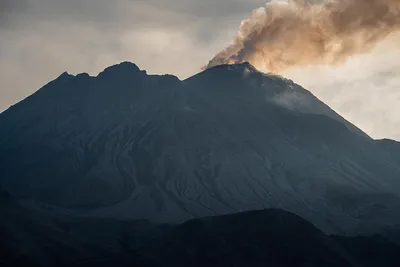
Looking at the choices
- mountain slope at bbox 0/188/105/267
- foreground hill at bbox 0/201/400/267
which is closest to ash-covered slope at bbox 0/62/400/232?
foreground hill at bbox 0/201/400/267

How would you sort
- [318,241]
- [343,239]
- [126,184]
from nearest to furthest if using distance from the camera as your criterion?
[318,241], [343,239], [126,184]

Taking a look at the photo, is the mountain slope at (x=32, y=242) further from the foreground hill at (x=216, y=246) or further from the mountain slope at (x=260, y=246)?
the mountain slope at (x=260, y=246)

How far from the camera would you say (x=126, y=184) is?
173375mm

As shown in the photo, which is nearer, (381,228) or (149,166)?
(381,228)

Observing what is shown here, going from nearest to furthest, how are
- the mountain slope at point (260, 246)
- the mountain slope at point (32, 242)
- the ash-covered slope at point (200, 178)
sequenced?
the mountain slope at point (32, 242)
the mountain slope at point (260, 246)
the ash-covered slope at point (200, 178)

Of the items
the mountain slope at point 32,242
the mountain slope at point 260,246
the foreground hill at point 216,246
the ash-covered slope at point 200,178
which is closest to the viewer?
the mountain slope at point 32,242

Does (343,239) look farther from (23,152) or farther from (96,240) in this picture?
(23,152)

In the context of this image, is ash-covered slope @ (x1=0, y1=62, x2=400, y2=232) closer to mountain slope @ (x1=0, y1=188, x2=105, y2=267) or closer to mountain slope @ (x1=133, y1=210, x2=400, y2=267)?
mountain slope @ (x1=133, y1=210, x2=400, y2=267)

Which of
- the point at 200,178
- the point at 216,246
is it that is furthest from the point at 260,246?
the point at 200,178

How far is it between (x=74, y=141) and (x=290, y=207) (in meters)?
78.5

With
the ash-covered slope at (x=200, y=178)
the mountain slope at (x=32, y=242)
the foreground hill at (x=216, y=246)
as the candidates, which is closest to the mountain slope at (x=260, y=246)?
the foreground hill at (x=216, y=246)

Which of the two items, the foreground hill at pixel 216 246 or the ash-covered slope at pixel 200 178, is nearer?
the foreground hill at pixel 216 246

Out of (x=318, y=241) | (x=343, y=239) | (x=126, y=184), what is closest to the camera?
(x=318, y=241)

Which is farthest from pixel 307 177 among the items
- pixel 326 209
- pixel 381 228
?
pixel 381 228
